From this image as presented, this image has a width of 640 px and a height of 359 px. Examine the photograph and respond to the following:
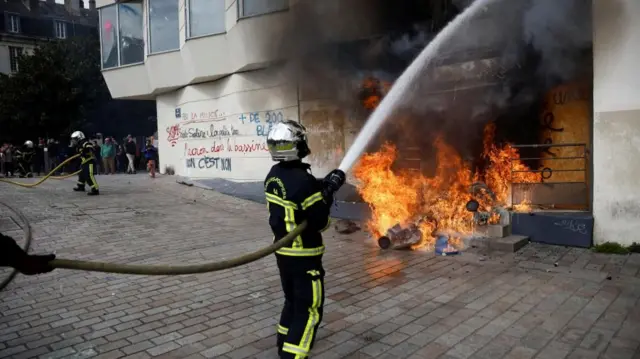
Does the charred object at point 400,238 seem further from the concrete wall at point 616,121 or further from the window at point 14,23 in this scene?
the window at point 14,23

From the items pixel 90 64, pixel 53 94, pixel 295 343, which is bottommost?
pixel 295 343

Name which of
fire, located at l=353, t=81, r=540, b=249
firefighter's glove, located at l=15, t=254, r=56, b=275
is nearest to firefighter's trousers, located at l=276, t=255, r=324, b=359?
firefighter's glove, located at l=15, t=254, r=56, b=275

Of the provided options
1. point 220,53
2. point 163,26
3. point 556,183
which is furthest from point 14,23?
point 556,183

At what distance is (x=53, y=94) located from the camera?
2473cm

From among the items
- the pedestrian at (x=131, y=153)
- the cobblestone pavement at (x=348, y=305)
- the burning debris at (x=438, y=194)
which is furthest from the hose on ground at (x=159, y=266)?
the pedestrian at (x=131, y=153)

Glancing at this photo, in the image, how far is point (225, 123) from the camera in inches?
509

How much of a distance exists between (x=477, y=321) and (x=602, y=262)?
285cm

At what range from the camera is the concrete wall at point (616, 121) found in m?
6.19

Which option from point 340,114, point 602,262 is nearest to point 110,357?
point 602,262

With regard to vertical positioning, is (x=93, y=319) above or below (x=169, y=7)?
below

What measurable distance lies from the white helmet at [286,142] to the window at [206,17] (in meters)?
10.1

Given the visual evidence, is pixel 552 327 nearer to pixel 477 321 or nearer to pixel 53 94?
pixel 477 321

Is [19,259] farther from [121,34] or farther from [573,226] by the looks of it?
[121,34]

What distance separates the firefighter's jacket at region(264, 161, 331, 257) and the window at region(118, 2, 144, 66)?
15.1 metres
